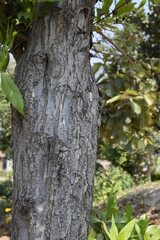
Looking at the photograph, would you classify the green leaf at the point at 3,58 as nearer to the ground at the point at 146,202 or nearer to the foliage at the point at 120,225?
the foliage at the point at 120,225

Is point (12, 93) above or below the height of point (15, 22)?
below

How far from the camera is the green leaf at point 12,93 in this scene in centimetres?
111

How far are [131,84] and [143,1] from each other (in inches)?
66.7

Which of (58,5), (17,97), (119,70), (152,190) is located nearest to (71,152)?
(17,97)

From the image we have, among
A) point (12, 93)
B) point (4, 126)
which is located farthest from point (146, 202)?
point (4, 126)

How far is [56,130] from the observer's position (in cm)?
115

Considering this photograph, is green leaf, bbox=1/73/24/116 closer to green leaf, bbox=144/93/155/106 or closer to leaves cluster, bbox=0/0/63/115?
leaves cluster, bbox=0/0/63/115

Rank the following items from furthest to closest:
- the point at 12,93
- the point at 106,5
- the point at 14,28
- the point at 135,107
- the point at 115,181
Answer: the point at 115,181 → the point at 135,107 → the point at 106,5 → the point at 14,28 → the point at 12,93

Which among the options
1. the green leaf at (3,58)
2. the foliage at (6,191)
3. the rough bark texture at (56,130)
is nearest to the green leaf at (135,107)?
the rough bark texture at (56,130)

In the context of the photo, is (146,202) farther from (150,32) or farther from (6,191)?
(6,191)

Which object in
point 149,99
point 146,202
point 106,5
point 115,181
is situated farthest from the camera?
point 115,181

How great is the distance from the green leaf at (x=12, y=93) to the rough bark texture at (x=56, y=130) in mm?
70

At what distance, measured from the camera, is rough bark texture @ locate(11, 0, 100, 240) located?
1.12m

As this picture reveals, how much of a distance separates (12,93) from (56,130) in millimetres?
213
